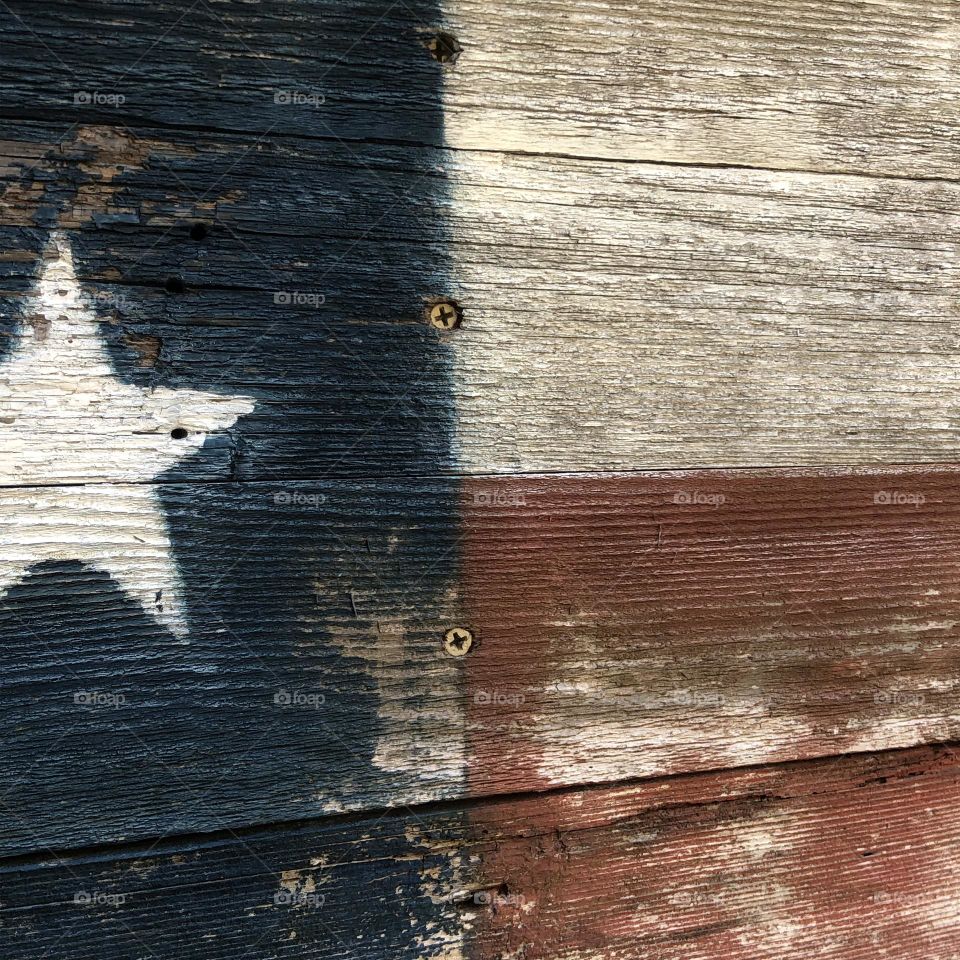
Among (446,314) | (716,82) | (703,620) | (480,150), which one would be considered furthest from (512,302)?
(703,620)

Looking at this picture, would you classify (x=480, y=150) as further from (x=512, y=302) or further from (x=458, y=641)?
(x=458, y=641)

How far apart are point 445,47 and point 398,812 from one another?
1.21m

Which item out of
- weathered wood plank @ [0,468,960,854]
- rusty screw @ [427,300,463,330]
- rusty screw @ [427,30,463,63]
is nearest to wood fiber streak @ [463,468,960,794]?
weathered wood plank @ [0,468,960,854]

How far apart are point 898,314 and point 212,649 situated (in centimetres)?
127

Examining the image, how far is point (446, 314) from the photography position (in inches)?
48.6

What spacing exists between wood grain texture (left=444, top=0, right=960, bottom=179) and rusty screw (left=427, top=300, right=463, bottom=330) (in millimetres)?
247

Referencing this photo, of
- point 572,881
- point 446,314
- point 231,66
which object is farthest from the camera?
point 572,881

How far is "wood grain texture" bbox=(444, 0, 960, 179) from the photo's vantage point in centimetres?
121

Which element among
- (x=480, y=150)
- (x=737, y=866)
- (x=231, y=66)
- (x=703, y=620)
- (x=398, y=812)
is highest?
(x=231, y=66)

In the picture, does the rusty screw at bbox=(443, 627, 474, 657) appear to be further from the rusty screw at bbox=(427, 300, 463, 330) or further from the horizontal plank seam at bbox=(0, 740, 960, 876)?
the rusty screw at bbox=(427, 300, 463, 330)

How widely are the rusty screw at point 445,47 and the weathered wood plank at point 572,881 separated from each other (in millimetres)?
1193

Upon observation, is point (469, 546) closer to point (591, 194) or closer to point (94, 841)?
point (591, 194)

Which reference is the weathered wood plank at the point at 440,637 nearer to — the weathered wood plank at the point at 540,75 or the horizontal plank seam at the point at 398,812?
the horizontal plank seam at the point at 398,812

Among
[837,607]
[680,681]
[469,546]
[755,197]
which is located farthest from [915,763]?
[755,197]
